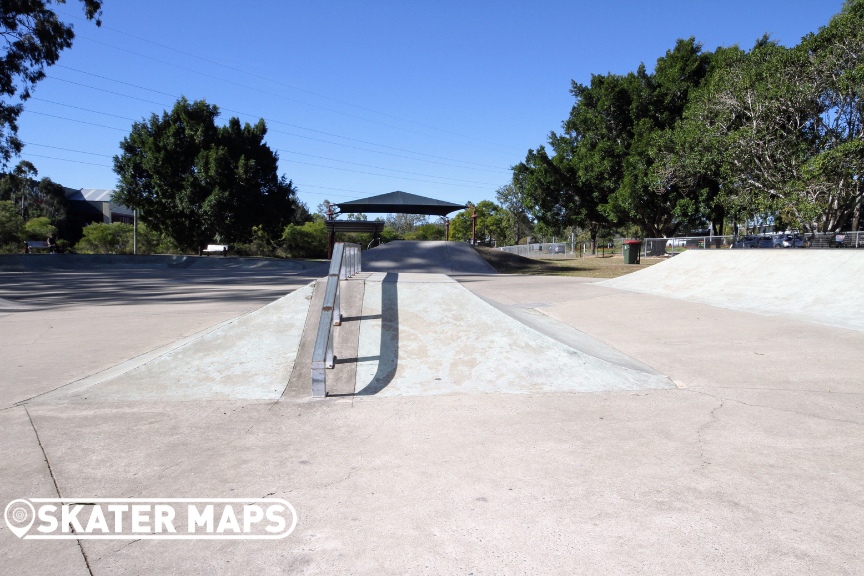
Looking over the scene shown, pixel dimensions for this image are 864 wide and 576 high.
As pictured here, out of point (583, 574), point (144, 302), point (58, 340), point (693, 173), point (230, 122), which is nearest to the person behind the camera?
point (583, 574)

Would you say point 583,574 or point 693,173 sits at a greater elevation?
point 693,173

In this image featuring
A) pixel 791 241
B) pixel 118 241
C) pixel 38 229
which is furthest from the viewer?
pixel 38 229

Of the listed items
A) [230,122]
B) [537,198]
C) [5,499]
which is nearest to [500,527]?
[5,499]

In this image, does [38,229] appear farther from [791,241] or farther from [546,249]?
[791,241]

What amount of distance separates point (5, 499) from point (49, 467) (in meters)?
0.41

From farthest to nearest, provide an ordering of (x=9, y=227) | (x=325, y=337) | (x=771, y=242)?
(x=9, y=227) → (x=771, y=242) → (x=325, y=337)

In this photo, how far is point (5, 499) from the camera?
2.88 meters

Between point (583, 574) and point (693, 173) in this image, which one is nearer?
point (583, 574)

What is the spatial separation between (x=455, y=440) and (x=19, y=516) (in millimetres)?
2516

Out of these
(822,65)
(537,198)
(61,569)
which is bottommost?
(61,569)

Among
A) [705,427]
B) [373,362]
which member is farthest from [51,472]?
[705,427]

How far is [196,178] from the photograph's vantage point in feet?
122

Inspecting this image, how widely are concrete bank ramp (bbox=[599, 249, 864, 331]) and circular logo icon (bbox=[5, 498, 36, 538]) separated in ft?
31.7

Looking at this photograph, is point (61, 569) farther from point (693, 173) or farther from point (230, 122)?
point (230, 122)
